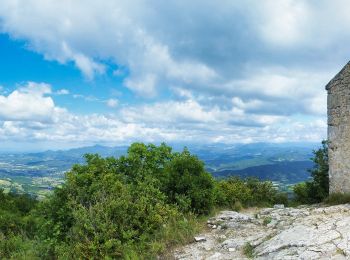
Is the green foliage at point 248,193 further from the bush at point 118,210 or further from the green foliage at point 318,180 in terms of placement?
the bush at point 118,210

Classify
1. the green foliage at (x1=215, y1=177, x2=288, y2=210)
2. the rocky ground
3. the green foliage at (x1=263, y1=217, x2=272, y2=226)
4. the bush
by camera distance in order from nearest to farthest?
1. the rocky ground
2. the bush
3. the green foliage at (x1=263, y1=217, x2=272, y2=226)
4. the green foliage at (x1=215, y1=177, x2=288, y2=210)

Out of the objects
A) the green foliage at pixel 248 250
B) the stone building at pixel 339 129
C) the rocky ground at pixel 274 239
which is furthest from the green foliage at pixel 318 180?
the green foliage at pixel 248 250

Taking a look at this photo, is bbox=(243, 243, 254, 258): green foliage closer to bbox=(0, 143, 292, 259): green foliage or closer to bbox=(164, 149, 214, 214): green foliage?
bbox=(0, 143, 292, 259): green foliage

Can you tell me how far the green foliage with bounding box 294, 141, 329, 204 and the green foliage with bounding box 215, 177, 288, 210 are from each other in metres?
1.53

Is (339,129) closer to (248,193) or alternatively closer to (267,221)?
(267,221)

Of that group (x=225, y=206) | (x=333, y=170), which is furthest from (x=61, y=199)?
(x=333, y=170)

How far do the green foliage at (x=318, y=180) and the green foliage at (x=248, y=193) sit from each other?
1528 millimetres

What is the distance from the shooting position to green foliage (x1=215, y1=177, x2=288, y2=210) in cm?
2078

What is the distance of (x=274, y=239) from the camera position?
10.6 metres

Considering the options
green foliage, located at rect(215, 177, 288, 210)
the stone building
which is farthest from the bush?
the stone building

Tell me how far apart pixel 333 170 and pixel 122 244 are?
11037 millimetres

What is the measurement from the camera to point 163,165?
62.0ft

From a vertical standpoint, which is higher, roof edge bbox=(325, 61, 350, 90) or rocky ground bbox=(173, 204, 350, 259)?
roof edge bbox=(325, 61, 350, 90)

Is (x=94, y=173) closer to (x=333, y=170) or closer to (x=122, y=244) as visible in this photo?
(x=122, y=244)
